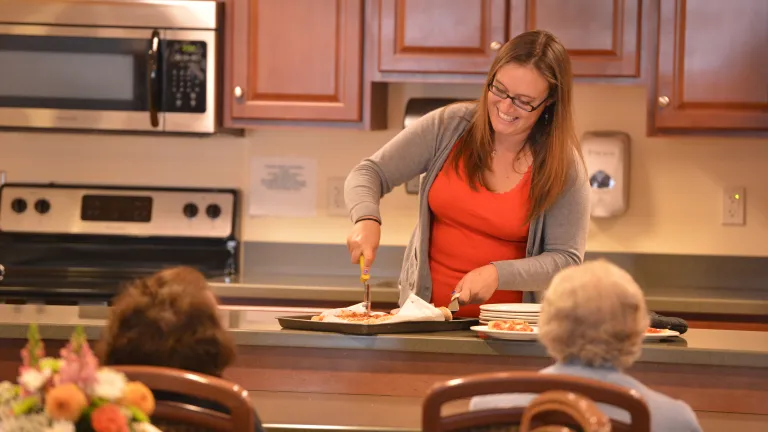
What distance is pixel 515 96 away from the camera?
89.7 inches

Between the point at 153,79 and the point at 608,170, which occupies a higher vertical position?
the point at 153,79

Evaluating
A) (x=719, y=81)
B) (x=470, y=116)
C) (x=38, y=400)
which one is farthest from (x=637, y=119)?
(x=38, y=400)

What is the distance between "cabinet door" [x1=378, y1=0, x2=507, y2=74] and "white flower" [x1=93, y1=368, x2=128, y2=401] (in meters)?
2.47

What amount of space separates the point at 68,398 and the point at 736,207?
3.06 meters

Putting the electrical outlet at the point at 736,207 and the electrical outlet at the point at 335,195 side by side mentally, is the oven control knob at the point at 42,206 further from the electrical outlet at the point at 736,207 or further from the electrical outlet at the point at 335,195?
the electrical outlet at the point at 736,207

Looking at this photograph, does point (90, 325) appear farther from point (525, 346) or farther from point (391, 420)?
point (525, 346)

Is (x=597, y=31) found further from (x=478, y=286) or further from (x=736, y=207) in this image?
(x=478, y=286)

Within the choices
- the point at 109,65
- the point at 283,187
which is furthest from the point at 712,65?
the point at 109,65

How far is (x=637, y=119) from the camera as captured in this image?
3.73m

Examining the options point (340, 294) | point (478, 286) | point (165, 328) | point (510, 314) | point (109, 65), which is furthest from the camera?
point (109, 65)

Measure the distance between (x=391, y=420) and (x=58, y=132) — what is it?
229 cm

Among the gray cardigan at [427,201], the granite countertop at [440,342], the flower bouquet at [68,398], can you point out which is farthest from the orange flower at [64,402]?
the gray cardigan at [427,201]

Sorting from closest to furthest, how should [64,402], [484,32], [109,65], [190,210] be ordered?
1. [64,402]
2. [484,32]
3. [109,65]
4. [190,210]

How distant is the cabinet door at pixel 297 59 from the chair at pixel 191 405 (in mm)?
A: 2262
